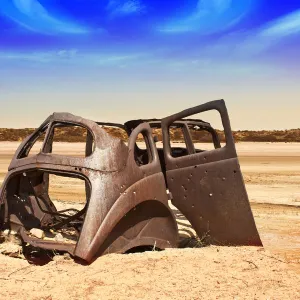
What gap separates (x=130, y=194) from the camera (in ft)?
17.4

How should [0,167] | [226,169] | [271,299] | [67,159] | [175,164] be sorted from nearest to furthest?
[271,299] < [67,159] < [226,169] < [175,164] < [0,167]

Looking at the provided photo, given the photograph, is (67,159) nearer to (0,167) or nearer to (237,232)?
(237,232)

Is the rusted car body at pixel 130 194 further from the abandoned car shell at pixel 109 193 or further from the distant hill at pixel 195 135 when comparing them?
the distant hill at pixel 195 135

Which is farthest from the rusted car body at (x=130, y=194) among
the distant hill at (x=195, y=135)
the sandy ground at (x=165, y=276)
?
the distant hill at (x=195, y=135)

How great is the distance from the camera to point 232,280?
4.85 m

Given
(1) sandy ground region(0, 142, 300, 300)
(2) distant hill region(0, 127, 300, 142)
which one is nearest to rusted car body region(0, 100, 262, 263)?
(1) sandy ground region(0, 142, 300, 300)

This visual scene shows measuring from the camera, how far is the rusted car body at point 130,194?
16.7 feet

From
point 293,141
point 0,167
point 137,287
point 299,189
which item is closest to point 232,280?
point 137,287

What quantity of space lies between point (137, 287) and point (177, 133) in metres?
38.7

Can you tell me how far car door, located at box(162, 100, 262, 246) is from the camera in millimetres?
5824

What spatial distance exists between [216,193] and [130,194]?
3.81ft

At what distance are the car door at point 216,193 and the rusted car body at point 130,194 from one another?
12mm

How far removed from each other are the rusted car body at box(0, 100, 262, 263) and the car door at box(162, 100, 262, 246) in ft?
0.04

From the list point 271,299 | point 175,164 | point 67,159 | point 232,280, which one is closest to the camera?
point 271,299
